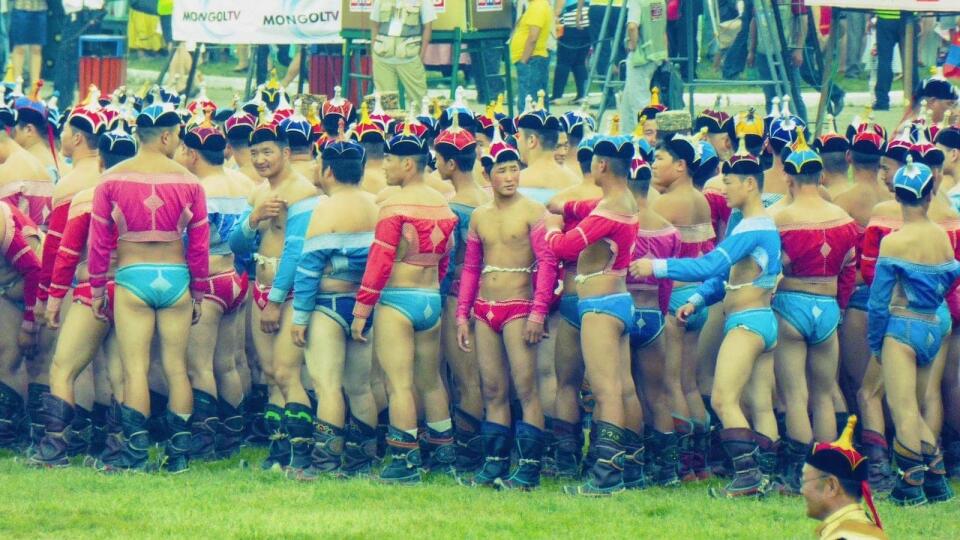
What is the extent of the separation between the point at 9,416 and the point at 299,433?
2.22 m

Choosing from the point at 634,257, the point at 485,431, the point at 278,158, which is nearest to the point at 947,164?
the point at 634,257

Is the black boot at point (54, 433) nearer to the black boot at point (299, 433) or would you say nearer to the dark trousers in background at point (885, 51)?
the black boot at point (299, 433)

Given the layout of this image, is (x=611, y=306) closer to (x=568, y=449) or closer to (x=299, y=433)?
(x=568, y=449)

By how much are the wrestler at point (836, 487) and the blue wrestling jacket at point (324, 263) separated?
4353mm

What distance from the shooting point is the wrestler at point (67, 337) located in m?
12.3

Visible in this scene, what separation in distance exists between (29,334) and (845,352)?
17.9ft

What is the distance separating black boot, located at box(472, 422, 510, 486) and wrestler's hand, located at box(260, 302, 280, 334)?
62.3 inches

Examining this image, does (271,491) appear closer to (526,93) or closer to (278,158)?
(278,158)

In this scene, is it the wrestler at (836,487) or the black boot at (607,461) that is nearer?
the wrestler at (836,487)

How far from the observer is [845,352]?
12.5m

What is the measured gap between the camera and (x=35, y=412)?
12805 mm

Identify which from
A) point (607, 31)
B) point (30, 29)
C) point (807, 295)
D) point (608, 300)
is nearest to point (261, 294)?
point (608, 300)

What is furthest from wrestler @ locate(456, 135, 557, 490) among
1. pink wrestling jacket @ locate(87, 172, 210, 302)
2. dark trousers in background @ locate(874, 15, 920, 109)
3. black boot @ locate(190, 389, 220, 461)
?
dark trousers in background @ locate(874, 15, 920, 109)

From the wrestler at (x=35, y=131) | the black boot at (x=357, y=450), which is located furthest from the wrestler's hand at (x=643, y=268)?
the wrestler at (x=35, y=131)
